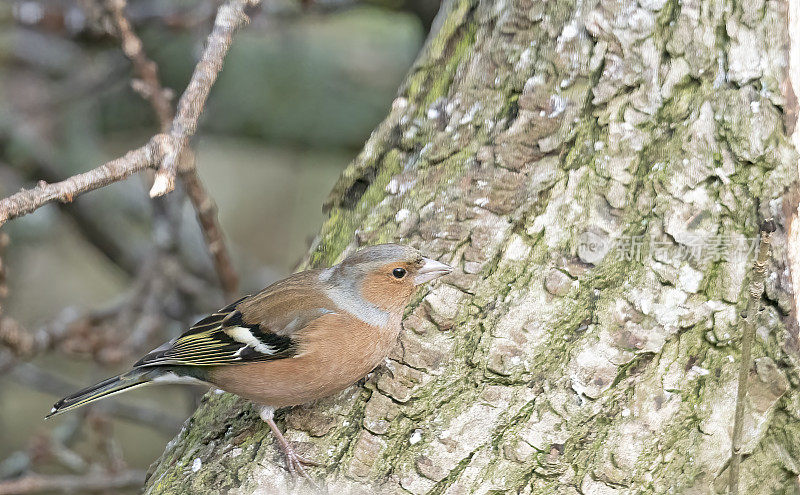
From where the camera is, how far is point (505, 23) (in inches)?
126

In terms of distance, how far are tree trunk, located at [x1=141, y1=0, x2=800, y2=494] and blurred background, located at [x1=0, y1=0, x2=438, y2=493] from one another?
1.67 m

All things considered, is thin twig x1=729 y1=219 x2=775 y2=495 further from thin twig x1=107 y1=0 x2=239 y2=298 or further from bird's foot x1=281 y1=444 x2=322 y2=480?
thin twig x1=107 y1=0 x2=239 y2=298

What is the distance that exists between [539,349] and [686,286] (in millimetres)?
555

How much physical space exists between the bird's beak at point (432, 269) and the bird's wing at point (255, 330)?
43cm

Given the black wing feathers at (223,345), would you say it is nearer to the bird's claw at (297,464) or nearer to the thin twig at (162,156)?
the bird's claw at (297,464)

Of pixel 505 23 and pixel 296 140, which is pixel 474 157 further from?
pixel 296 140

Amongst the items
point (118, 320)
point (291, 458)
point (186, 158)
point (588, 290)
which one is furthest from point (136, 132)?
point (588, 290)

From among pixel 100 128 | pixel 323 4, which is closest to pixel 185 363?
pixel 323 4

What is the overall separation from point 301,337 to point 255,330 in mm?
232

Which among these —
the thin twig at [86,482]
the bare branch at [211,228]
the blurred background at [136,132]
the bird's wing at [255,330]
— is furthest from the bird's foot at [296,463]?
the thin twig at [86,482]

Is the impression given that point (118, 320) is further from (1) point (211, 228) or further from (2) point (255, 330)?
(2) point (255, 330)

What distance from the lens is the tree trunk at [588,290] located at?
2.66 metres

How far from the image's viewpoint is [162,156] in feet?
8.19

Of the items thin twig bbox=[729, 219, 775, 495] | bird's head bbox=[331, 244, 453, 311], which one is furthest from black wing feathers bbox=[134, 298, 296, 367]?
thin twig bbox=[729, 219, 775, 495]
